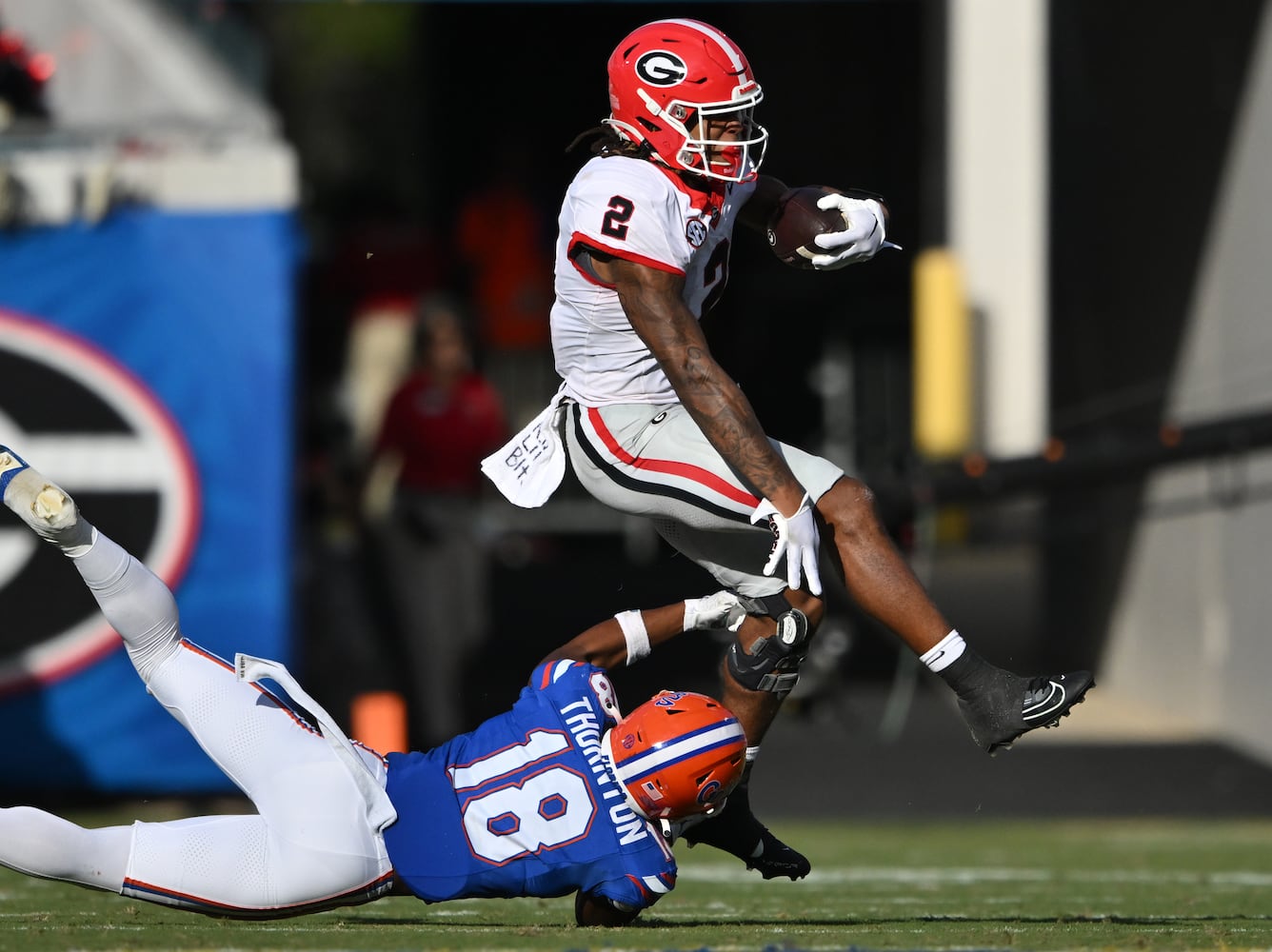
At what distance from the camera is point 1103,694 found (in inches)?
469

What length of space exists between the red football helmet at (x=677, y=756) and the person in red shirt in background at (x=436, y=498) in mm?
4810

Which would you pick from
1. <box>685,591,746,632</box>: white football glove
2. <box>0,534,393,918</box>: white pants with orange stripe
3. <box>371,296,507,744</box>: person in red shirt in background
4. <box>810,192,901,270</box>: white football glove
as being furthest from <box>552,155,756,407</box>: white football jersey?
<box>371,296,507,744</box>: person in red shirt in background

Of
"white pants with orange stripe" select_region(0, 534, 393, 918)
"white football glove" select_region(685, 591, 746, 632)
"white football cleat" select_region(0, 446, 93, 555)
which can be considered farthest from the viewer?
"white football glove" select_region(685, 591, 746, 632)

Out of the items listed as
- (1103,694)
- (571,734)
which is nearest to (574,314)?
(571,734)

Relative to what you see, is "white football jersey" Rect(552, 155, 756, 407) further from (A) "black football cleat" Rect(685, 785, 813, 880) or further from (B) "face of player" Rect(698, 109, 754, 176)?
(A) "black football cleat" Rect(685, 785, 813, 880)

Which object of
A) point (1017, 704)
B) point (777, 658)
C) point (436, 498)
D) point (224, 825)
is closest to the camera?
point (224, 825)

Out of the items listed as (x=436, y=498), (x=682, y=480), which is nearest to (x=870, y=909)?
(x=682, y=480)

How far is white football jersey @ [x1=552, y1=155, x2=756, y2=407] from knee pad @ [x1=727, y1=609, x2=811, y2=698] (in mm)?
636

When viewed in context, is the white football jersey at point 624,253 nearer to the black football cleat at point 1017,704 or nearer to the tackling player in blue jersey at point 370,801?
the tackling player in blue jersey at point 370,801

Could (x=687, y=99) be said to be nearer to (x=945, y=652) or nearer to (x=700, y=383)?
(x=700, y=383)

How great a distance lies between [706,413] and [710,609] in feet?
1.98

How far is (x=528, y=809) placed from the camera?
13.1ft

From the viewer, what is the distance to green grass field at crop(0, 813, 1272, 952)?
3.83 m

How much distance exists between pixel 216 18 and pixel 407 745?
11.6 ft
